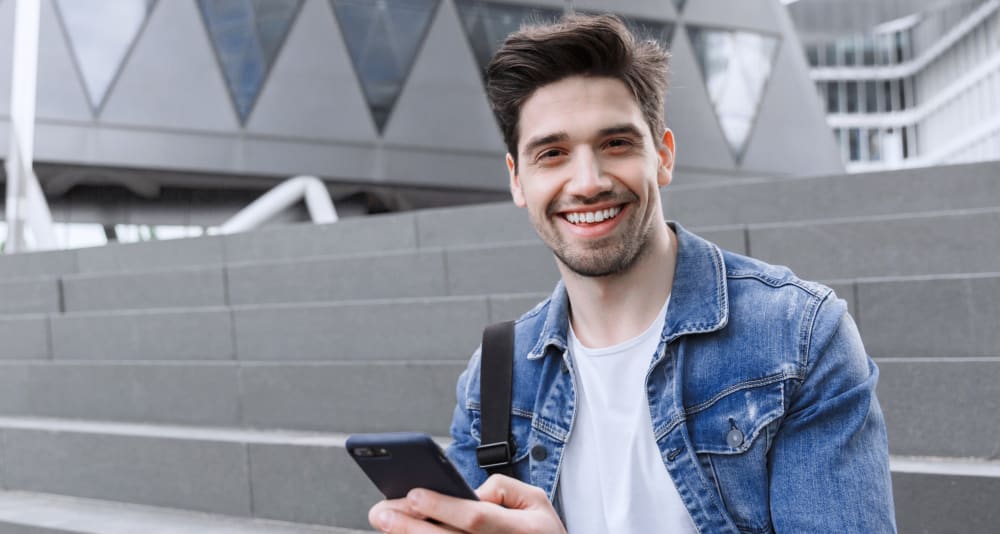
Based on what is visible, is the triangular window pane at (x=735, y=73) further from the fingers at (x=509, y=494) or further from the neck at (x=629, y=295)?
the fingers at (x=509, y=494)

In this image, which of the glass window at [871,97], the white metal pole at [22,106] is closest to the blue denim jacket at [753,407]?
the white metal pole at [22,106]

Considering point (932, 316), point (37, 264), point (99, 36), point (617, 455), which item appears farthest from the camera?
point (99, 36)

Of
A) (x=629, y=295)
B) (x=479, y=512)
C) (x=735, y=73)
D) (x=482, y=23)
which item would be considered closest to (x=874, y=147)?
(x=735, y=73)

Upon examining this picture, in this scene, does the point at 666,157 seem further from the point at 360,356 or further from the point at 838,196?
the point at 838,196


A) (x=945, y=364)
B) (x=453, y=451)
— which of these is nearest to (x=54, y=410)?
(x=453, y=451)

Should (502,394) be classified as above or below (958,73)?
below

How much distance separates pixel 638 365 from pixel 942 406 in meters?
1.98

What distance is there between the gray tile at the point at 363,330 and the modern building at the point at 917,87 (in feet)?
140

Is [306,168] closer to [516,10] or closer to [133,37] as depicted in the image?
[133,37]

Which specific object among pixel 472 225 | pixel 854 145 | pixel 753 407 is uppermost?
pixel 854 145

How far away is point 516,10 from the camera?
20.2 meters

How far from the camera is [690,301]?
2.12 m

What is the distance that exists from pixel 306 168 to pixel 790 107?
37.2ft

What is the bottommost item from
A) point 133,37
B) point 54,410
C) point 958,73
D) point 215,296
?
point 54,410
